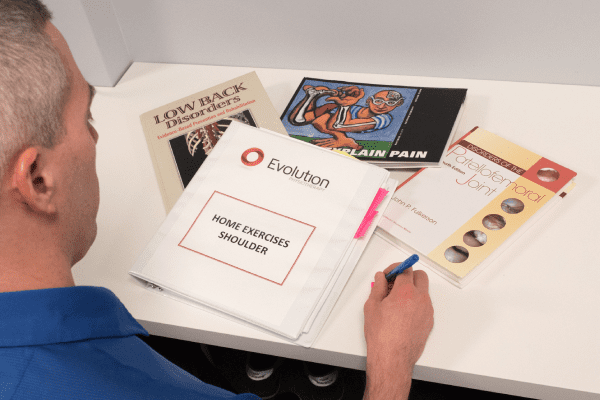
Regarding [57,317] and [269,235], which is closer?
[57,317]

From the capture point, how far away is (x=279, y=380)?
128 cm

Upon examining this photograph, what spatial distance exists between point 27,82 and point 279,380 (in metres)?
1.00

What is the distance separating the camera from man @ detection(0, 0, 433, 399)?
1.56ft

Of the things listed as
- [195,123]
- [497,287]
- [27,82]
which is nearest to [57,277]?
[27,82]

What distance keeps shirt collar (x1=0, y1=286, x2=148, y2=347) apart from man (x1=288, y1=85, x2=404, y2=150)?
20.2 inches

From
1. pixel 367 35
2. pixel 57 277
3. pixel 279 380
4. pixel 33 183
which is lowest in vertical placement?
pixel 279 380

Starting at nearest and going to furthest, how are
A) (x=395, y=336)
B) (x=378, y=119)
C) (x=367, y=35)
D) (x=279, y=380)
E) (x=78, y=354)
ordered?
(x=78, y=354), (x=395, y=336), (x=378, y=119), (x=367, y=35), (x=279, y=380)

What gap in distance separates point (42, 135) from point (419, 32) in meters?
0.79

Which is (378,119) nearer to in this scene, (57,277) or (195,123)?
(195,123)

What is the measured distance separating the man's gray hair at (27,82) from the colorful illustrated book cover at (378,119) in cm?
48

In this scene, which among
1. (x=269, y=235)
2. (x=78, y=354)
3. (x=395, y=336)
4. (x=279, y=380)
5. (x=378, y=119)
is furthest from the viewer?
(x=279, y=380)

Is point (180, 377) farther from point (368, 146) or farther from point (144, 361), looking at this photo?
point (368, 146)

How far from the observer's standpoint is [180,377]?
1.95 ft

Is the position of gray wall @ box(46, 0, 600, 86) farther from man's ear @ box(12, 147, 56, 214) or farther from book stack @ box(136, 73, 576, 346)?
man's ear @ box(12, 147, 56, 214)
